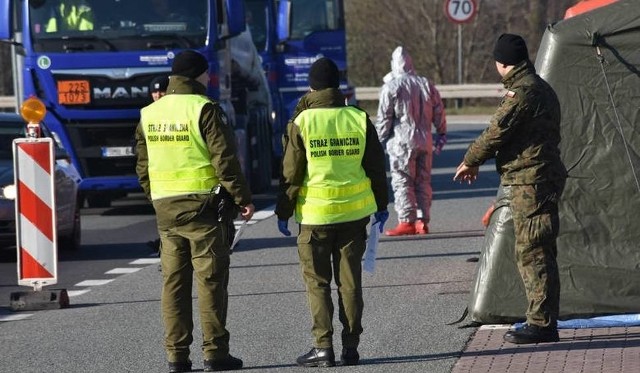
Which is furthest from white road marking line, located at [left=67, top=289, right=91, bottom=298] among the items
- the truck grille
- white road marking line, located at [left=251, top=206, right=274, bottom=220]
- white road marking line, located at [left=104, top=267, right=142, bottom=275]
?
the truck grille

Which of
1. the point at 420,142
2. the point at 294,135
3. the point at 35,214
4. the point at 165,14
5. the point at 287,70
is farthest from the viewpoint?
the point at 287,70

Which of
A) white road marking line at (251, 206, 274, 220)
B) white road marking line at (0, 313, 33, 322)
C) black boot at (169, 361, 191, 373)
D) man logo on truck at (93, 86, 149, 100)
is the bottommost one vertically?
white road marking line at (251, 206, 274, 220)

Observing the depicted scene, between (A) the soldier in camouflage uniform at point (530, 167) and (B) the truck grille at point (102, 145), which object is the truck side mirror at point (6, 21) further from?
(A) the soldier in camouflage uniform at point (530, 167)

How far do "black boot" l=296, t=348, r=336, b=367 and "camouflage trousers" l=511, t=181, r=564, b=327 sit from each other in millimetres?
1298

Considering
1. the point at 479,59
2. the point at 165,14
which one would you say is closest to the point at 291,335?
the point at 165,14

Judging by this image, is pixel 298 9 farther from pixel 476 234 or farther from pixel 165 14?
pixel 476 234

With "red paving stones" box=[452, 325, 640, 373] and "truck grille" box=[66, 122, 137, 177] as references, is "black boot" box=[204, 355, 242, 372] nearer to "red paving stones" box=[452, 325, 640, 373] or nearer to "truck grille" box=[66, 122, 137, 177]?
"red paving stones" box=[452, 325, 640, 373]

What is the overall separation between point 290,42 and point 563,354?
19210 mm

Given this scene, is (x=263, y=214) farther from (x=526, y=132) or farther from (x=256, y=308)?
(x=526, y=132)

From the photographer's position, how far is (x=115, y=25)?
1880 centimetres

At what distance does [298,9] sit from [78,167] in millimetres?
10343

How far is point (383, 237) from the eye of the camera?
53.5ft

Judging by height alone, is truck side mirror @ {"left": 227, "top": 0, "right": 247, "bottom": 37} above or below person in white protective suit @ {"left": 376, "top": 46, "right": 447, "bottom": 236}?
above

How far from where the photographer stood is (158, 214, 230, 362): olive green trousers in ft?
29.1
